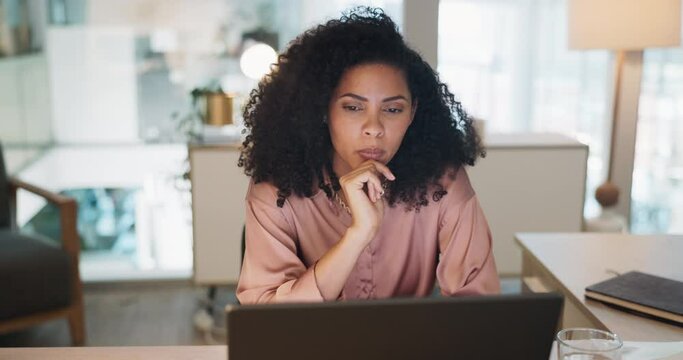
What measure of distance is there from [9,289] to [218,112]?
41.9 inches

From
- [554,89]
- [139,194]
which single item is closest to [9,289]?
[139,194]

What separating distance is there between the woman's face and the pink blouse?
0.14 m

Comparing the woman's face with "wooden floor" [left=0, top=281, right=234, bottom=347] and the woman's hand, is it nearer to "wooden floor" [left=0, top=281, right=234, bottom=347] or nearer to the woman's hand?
the woman's hand

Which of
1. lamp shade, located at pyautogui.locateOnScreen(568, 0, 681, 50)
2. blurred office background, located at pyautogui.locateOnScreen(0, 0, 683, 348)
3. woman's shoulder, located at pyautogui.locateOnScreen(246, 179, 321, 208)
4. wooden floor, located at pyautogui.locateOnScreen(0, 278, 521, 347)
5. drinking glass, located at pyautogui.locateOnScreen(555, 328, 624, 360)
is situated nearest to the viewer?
drinking glass, located at pyautogui.locateOnScreen(555, 328, 624, 360)

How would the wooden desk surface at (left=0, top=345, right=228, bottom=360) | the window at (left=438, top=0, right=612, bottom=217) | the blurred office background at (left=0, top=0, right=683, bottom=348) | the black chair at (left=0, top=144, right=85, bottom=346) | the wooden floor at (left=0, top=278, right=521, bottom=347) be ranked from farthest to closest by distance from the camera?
the window at (left=438, top=0, right=612, bottom=217), the blurred office background at (left=0, top=0, right=683, bottom=348), the wooden floor at (left=0, top=278, right=521, bottom=347), the black chair at (left=0, top=144, right=85, bottom=346), the wooden desk surface at (left=0, top=345, right=228, bottom=360)

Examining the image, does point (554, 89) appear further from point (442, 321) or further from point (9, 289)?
point (442, 321)

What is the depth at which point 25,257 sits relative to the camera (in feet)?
9.64

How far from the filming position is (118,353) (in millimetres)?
1449

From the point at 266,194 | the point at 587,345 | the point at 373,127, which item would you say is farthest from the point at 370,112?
the point at 587,345

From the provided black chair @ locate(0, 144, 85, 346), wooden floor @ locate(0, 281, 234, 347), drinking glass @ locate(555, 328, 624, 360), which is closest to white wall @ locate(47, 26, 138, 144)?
black chair @ locate(0, 144, 85, 346)

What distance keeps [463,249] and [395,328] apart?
29.6 inches

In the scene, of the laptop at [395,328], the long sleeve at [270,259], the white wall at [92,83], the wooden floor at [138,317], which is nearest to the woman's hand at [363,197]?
the long sleeve at [270,259]

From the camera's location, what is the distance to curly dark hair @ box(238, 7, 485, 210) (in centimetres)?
164

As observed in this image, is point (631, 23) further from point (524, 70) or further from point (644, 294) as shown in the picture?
point (644, 294)
